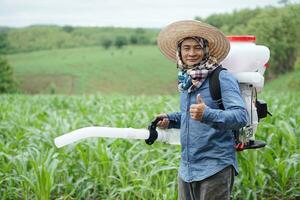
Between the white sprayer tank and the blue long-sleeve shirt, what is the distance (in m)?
Result: 0.10

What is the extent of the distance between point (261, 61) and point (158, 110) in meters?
4.44

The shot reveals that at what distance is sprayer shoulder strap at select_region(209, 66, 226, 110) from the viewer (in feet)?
6.15

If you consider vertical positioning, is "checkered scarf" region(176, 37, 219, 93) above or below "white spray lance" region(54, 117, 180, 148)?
above

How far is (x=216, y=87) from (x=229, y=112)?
0.16m

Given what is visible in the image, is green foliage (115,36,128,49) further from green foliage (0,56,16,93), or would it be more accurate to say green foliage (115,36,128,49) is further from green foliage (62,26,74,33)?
green foliage (0,56,16,93)

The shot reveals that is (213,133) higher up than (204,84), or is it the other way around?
(204,84)

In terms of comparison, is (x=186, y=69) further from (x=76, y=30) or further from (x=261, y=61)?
(x=76, y=30)

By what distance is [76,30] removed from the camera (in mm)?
96188

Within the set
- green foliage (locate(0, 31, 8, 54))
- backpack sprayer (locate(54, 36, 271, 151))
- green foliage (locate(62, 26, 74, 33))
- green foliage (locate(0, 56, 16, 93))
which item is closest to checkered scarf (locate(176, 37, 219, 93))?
backpack sprayer (locate(54, 36, 271, 151))

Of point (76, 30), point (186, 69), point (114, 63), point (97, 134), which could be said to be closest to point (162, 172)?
point (97, 134)

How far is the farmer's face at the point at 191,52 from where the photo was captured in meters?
1.95

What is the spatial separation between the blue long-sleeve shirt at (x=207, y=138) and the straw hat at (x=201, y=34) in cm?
13

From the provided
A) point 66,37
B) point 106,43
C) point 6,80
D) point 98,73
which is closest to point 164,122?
point 6,80

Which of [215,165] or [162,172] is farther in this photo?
[162,172]
